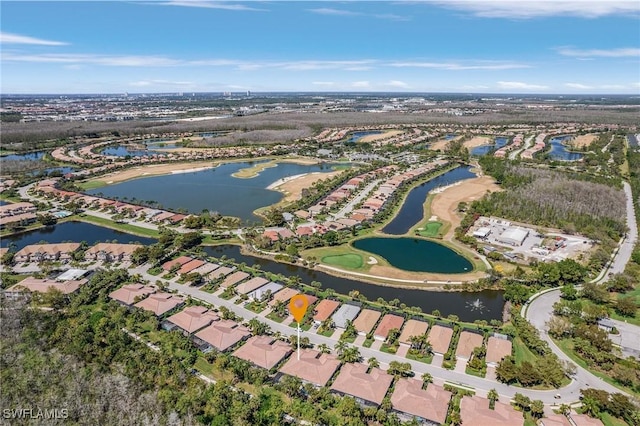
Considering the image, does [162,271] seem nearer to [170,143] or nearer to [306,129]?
[170,143]

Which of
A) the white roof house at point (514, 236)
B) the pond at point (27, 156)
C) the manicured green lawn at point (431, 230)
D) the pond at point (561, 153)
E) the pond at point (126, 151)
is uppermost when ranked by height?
the pond at point (561, 153)

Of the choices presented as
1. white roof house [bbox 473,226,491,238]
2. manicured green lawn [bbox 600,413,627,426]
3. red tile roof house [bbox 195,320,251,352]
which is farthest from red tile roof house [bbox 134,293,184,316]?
white roof house [bbox 473,226,491,238]

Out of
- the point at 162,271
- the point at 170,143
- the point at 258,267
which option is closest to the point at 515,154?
the point at 258,267

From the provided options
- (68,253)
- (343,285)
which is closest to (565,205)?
(343,285)

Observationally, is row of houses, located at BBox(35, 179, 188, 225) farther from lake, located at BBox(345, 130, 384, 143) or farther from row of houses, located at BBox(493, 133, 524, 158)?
lake, located at BBox(345, 130, 384, 143)

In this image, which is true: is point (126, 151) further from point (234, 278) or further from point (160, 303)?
point (160, 303)

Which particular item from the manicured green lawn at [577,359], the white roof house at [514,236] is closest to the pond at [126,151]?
the white roof house at [514,236]

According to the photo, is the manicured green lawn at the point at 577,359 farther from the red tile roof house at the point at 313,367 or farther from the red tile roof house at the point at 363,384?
the red tile roof house at the point at 313,367

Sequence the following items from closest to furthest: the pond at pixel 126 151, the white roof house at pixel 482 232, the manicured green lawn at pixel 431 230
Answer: the white roof house at pixel 482 232 < the manicured green lawn at pixel 431 230 < the pond at pixel 126 151
